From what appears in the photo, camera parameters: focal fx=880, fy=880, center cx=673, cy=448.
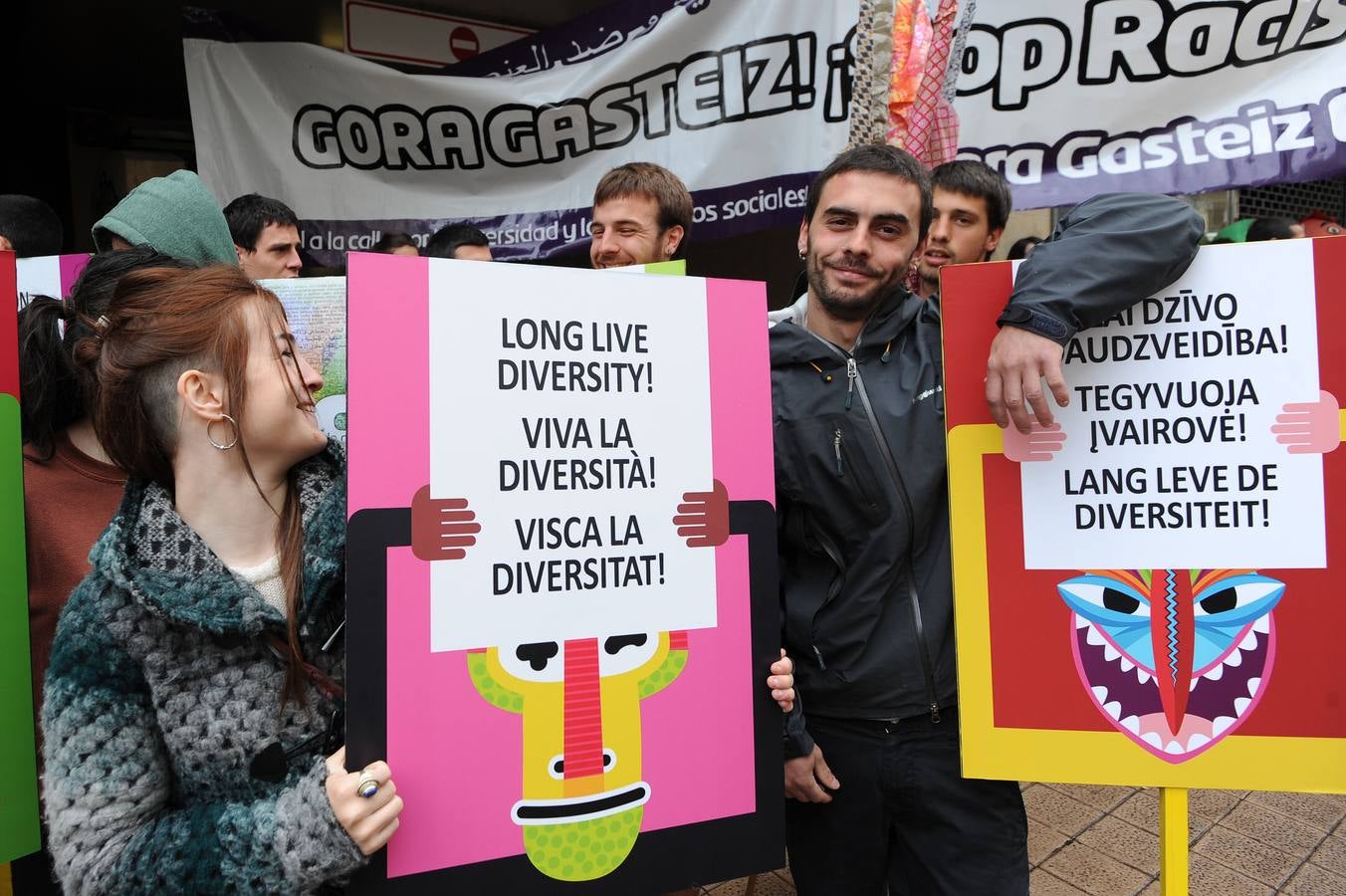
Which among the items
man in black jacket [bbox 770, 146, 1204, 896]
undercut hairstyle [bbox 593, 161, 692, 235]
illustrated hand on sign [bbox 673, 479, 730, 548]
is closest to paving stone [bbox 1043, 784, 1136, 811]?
man in black jacket [bbox 770, 146, 1204, 896]

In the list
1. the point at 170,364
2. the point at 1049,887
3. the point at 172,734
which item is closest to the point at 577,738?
the point at 172,734

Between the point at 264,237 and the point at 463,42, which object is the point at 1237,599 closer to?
the point at 264,237

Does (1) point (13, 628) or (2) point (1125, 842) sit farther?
(2) point (1125, 842)

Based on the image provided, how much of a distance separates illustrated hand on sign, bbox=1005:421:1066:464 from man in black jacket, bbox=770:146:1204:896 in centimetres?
18

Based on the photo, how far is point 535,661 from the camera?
1236 millimetres

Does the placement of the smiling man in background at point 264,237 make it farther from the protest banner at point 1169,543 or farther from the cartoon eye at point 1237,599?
the cartoon eye at point 1237,599

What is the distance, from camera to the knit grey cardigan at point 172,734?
1.07 meters

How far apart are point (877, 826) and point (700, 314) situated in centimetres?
103

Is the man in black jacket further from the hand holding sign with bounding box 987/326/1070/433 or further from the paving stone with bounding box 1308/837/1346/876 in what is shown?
the paving stone with bounding box 1308/837/1346/876

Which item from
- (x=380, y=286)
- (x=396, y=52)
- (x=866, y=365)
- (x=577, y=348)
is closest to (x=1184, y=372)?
(x=866, y=365)

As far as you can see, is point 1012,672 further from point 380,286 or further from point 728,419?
point 380,286

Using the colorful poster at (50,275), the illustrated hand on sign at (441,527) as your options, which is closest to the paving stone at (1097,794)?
the illustrated hand on sign at (441,527)

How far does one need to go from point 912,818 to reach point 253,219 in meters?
2.74

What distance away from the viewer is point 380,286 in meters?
1.17
